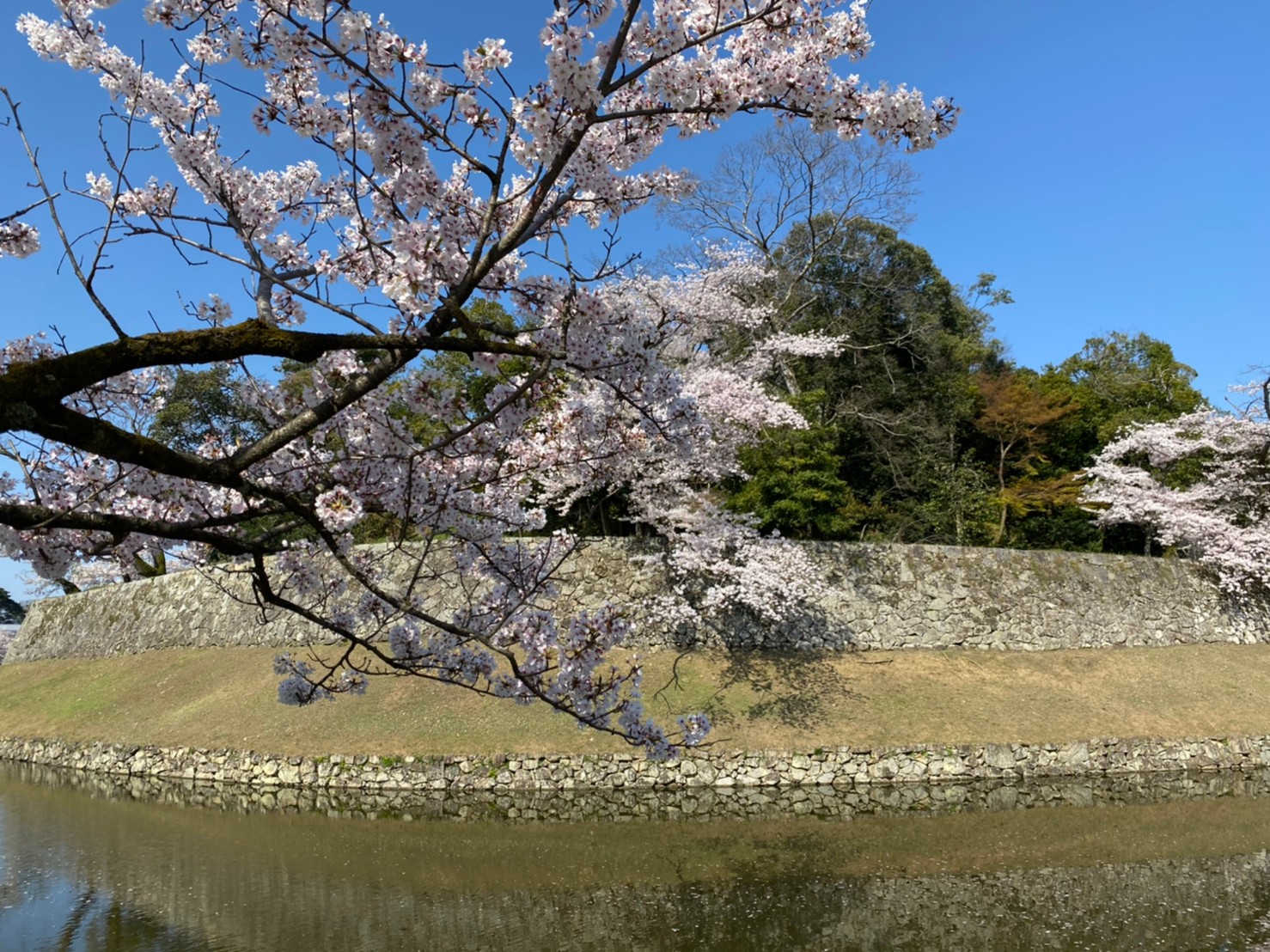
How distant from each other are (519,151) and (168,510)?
2.55 m

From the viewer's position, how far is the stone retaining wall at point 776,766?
12000 millimetres

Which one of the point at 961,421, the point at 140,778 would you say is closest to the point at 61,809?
the point at 140,778

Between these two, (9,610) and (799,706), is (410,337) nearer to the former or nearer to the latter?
(799,706)

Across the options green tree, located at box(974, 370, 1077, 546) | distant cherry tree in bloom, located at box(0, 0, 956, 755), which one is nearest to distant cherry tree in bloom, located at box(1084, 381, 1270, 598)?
green tree, located at box(974, 370, 1077, 546)

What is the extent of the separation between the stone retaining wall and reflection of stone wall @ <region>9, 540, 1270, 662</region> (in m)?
3.92

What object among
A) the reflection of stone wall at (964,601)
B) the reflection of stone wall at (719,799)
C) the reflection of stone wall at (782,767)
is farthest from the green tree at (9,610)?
the reflection of stone wall at (782,767)

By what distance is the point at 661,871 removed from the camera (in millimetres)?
8195

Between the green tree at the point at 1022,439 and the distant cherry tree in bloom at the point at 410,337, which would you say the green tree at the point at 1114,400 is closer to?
A: the green tree at the point at 1022,439

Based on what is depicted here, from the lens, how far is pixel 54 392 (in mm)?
2891

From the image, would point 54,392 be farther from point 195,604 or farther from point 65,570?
point 195,604

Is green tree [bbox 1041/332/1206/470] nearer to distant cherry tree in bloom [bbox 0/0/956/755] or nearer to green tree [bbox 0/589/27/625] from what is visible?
distant cherry tree in bloom [bbox 0/0/956/755]

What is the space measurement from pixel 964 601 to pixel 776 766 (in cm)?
709

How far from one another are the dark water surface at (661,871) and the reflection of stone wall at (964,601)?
487 cm

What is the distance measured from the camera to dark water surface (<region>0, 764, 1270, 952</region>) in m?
6.73
